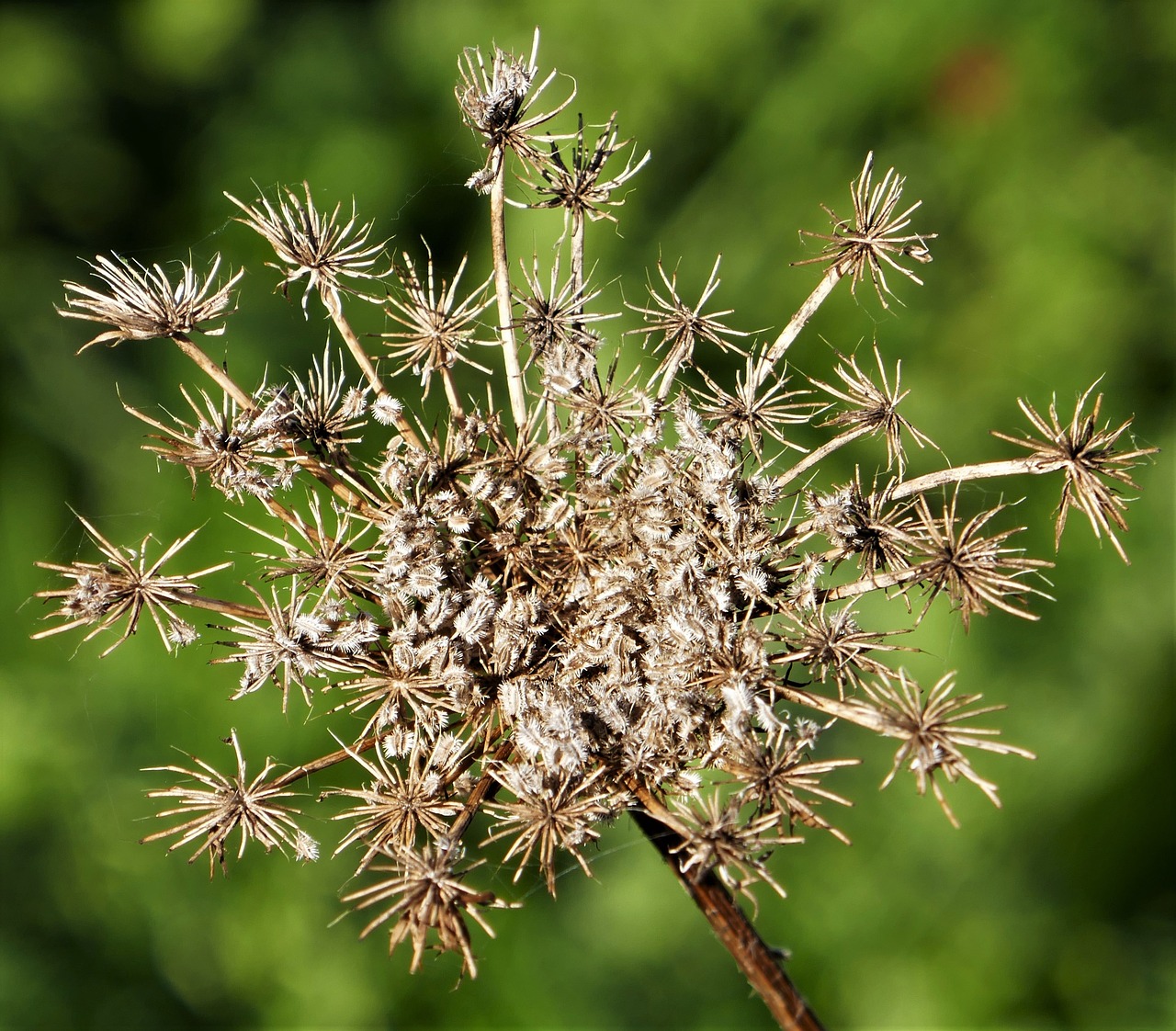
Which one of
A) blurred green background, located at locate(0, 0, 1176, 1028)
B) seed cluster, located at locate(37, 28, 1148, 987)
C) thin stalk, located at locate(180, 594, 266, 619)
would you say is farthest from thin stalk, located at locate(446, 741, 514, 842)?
blurred green background, located at locate(0, 0, 1176, 1028)

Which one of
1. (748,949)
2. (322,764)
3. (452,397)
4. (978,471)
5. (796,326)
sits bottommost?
(748,949)

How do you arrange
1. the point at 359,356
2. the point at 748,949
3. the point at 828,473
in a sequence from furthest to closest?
the point at 828,473, the point at 359,356, the point at 748,949

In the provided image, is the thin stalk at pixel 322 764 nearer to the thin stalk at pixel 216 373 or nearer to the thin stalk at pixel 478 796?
the thin stalk at pixel 478 796

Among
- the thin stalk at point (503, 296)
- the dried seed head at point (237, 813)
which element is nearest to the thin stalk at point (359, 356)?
the thin stalk at point (503, 296)

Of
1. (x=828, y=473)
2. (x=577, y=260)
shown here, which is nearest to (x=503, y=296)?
(x=577, y=260)

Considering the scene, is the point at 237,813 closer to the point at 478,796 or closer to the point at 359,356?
the point at 478,796

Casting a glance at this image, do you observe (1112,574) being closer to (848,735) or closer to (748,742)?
(848,735)

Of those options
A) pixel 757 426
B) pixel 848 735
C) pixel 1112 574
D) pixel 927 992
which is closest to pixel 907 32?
pixel 1112 574
